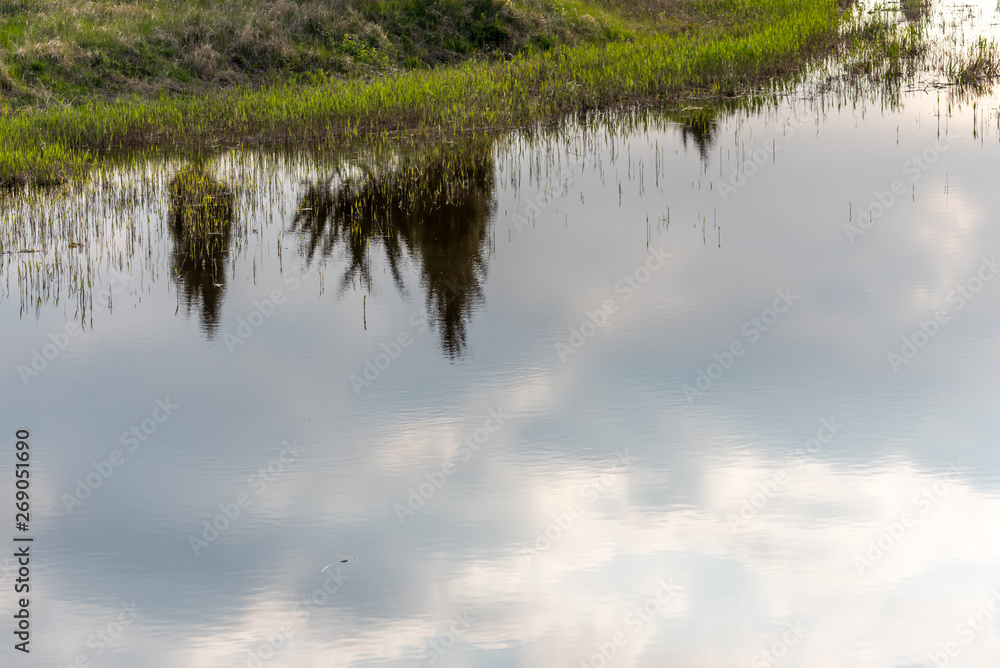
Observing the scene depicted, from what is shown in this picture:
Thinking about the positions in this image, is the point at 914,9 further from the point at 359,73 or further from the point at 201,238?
the point at 201,238

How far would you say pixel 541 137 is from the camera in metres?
15.9

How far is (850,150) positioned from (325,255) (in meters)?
6.99

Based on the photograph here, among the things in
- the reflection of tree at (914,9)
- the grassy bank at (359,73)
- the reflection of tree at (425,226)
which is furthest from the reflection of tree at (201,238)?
the reflection of tree at (914,9)

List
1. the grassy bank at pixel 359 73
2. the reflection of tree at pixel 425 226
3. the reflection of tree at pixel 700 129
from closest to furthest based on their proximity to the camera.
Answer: the reflection of tree at pixel 425 226, the reflection of tree at pixel 700 129, the grassy bank at pixel 359 73

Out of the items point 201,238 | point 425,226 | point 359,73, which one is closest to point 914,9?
point 359,73

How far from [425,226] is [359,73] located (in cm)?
1004

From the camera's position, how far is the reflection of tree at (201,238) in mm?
9977

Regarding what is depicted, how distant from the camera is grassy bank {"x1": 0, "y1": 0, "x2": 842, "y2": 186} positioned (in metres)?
16.7

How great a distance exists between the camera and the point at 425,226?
465 inches

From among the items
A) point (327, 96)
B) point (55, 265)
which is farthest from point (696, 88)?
point (55, 265)

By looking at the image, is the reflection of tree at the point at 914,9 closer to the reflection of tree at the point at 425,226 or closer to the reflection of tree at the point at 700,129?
the reflection of tree at the point at 700,129

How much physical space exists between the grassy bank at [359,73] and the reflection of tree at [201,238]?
207cm

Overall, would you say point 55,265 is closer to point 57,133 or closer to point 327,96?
point 57,133

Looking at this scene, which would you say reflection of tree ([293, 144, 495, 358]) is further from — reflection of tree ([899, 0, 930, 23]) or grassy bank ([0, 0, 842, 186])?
reflection of tree ([899, 0, 930, 23])
